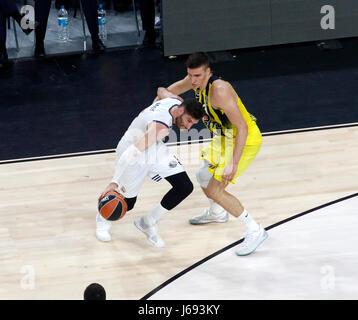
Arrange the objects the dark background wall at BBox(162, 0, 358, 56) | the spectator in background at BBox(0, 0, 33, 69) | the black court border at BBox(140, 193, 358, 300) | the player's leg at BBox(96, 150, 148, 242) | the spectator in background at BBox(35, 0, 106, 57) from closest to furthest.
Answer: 1. the black court border at BBox(140, 193, 358, 300)
2. the player's leg at BBox(96, 150, 148, 242)
3. the spectator in background at BBox(0, 0, 33, 69)
4. the dark background wall at BBox(162, 0, 358, 56)
5. the spectator in background at BBox(35, 0, 106, 57)

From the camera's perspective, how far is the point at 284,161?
303 inches

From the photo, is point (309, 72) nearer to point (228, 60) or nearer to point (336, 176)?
point (228, 60)

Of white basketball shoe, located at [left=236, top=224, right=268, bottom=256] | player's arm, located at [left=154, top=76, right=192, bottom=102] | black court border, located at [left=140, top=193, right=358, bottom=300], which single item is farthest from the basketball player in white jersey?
white basketball shoe, located at [left=236, top=224, right=268, bottom=256]

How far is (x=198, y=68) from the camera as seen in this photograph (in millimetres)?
5766

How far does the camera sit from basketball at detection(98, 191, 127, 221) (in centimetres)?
591

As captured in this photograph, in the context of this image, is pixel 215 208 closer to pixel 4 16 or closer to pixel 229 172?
pixel 229 172

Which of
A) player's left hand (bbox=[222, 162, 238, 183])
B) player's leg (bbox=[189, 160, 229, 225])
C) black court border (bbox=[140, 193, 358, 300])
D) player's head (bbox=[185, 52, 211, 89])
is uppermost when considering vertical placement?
player's head (bbox=[185, 52, 211, 89])

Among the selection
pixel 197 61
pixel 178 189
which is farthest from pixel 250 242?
pixel 197 61

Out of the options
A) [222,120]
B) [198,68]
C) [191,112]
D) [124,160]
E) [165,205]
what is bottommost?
[165,205]

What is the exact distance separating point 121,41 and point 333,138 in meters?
3.92

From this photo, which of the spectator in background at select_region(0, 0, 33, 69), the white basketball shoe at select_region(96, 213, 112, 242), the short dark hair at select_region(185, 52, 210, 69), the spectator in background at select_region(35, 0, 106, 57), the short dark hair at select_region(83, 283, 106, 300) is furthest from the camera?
the spectator in background at select_region(35, 0, 106, 57)

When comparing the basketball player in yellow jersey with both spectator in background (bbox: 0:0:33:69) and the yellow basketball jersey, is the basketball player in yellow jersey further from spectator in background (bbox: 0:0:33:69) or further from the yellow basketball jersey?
spectator in background (bbox: 0:0:33:69)

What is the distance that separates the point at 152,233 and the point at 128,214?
576 mm

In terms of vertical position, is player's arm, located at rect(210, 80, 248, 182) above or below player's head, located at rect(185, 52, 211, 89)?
below
